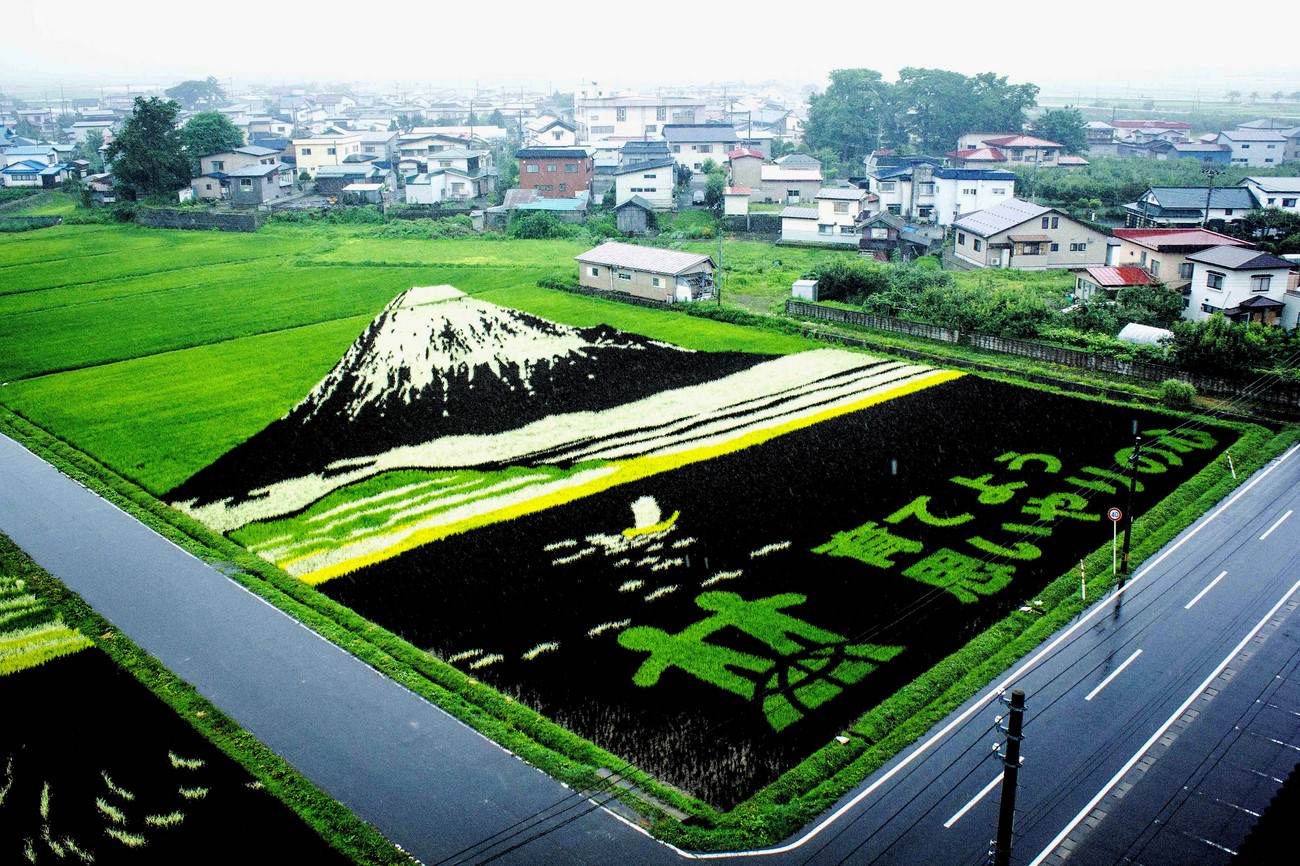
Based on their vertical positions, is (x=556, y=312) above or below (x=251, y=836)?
above

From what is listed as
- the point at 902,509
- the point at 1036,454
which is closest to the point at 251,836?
the point at 902,509

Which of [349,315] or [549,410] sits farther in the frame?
[349,315]

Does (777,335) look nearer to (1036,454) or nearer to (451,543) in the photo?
(1036,454)

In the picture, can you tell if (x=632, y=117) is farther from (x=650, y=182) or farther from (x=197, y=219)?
(x=197, y=219)

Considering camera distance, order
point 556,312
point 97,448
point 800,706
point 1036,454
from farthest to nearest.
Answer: point 556,312 → point 97,448 → point 1036,454 → point 800,706

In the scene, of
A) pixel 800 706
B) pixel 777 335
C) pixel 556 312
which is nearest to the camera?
pixel 800 706

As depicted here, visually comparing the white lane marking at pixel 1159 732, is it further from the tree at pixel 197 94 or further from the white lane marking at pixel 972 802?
the tree at pixel 197 94
